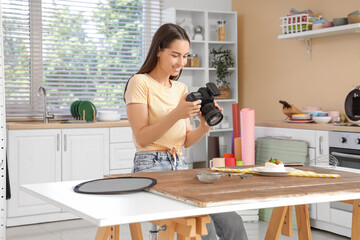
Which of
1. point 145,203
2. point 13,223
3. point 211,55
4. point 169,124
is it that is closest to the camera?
point 145,203

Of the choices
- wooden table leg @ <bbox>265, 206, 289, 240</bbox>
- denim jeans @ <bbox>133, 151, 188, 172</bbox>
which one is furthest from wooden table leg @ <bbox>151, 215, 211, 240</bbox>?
wooden table leg @ <bbox>265, 206, 289, 240</bbox>

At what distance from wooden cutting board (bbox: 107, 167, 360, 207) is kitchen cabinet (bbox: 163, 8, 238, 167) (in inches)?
125

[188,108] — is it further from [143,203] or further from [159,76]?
[143,203]

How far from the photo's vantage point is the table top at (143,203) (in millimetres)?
1421

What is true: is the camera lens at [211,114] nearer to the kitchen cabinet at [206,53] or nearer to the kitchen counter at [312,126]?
the kitchen counter at [312,126]

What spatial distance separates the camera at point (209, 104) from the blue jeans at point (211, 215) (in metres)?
0.35

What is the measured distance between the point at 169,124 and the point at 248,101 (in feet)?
11.6

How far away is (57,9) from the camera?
4938mm

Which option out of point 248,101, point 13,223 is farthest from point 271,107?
point 13,223

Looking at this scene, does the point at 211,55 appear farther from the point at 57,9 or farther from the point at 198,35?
the point at 57,9

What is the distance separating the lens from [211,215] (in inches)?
84.0

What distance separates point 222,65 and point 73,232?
7.79 ft

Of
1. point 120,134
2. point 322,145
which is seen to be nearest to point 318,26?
point 322,145

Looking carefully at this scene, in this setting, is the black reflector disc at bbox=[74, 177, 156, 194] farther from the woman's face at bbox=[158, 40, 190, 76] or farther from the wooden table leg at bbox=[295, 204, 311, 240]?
the wooden table leg at bbox=[295, 204, 311, 240]
